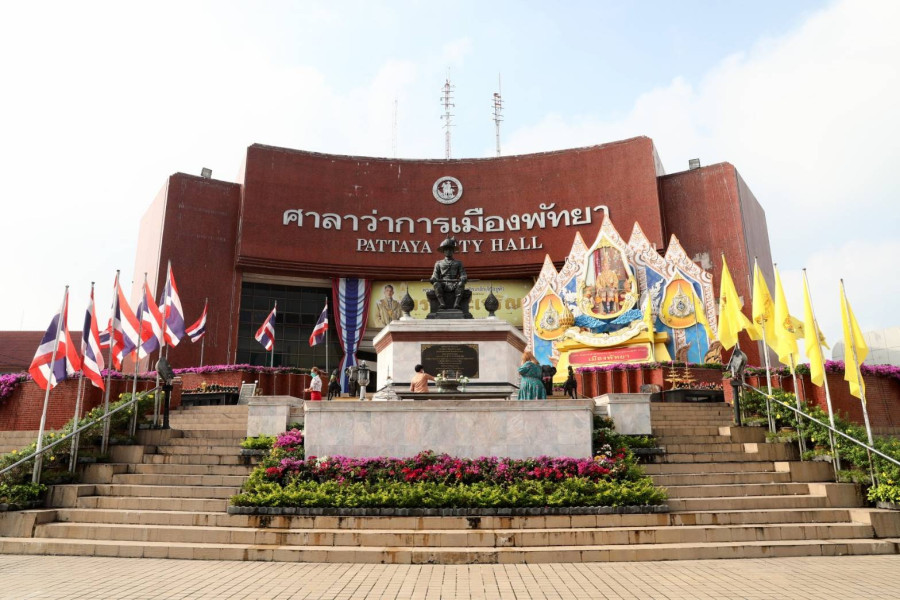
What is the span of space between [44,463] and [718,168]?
3071 centimetres

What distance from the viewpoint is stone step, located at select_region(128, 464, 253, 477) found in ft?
38.0

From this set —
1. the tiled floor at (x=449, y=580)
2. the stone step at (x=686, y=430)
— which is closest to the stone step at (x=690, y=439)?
the stone step at (x=686, y=430)

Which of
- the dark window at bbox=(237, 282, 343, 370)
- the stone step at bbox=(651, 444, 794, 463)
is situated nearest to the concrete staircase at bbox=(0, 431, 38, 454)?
the stone step at bbox=(651, 444, 794, 463)

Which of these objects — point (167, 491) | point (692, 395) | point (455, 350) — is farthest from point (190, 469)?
point (692, 395)

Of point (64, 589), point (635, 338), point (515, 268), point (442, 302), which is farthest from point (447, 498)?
point (515, 268)

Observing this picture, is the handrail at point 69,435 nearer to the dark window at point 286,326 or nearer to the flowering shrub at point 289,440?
the flowering shrub at point 289,440

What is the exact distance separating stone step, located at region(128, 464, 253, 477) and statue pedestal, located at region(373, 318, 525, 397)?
12.7 feet

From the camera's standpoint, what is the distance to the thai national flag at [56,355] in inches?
483

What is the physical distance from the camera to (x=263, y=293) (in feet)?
115

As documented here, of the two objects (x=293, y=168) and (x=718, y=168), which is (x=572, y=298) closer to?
(x=718, y=168)

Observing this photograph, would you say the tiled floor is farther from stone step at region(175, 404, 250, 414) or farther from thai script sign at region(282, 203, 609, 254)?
thai script sign at region(282, 203, 609, 254)

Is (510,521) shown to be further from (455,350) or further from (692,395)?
(692,395)

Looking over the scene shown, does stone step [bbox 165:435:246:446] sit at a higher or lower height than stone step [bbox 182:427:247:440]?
lower

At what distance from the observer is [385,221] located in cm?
3509
